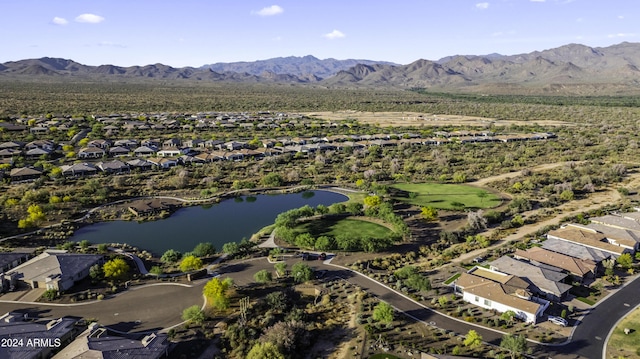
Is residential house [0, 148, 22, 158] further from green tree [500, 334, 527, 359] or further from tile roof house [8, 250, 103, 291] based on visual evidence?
green tree [500, 334, 527, 359]

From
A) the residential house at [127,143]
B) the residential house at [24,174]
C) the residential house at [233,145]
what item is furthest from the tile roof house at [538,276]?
the residential house at [127,143]

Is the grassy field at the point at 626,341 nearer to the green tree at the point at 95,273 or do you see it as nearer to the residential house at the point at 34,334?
the residential house at the point at 34,334

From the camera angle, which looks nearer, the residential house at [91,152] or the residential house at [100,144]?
the residential house at [91,152]

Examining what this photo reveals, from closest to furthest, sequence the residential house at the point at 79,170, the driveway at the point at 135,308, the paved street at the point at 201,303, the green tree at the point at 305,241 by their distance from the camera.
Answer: the paved street at the point at 201,303 < the driveway at the point at 135,308 < the green tree at the point at 305,241 < the residential house at the point at 79,170

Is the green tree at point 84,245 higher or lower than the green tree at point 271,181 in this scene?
lower

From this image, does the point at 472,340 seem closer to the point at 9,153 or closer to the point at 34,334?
the point at 34,334

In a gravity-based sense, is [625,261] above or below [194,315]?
above

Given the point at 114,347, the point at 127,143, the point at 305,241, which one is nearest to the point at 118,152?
the point at 127,143
